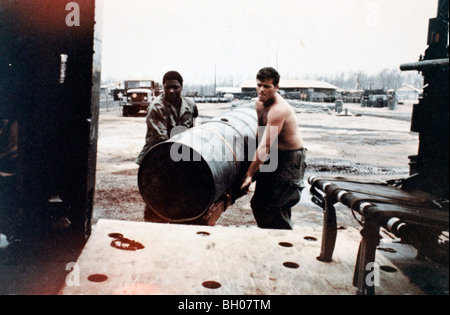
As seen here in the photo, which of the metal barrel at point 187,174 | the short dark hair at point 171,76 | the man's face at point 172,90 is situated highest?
the short dark hair at point 171,76

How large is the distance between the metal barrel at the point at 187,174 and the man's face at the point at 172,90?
1.15 meters

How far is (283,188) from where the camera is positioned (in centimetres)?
562

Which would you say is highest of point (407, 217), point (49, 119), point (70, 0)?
point (70, 0)

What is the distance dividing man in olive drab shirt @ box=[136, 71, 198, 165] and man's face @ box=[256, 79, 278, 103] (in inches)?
56.6

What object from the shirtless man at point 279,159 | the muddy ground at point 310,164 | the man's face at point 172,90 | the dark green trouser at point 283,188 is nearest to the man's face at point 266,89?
the shirtless man at point 279,159

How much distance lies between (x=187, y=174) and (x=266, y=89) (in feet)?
5.15

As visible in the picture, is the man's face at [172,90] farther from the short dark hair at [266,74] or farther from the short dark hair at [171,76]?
the short dark hair at [266,74]

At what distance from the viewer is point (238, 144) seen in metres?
6.00

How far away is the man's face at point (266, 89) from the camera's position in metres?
5.49

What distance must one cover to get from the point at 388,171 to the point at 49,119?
10.5m

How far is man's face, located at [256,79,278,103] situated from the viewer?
5.49 meters

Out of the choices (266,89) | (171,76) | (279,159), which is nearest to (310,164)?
(279,159)

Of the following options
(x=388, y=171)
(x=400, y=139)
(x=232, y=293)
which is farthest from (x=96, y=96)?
(x=400, y=139)
